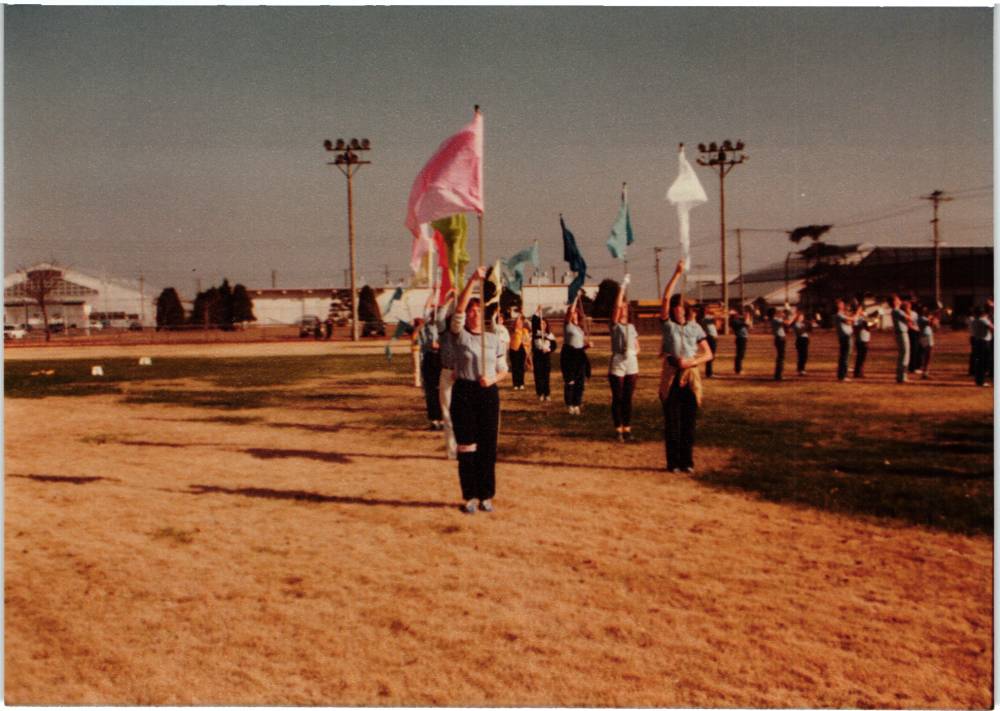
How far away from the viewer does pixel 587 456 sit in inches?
389

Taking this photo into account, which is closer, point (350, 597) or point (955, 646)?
point (955, 646)

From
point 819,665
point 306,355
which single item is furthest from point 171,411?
point 306,355

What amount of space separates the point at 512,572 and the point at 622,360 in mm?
5261

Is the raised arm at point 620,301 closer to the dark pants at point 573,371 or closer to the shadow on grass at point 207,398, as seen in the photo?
the dark pants at point 573,371

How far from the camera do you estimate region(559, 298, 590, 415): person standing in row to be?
13.2 meters

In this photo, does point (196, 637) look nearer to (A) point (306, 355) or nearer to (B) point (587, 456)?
(B) point (587, 456)

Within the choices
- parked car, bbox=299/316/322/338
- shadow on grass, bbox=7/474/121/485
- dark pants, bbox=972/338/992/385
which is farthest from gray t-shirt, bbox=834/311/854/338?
parked car, bbox=299/316/322/338

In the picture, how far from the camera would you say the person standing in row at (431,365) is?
10.9 m

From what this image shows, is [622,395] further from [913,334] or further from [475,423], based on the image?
[913,334]

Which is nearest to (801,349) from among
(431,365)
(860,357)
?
(860,357)

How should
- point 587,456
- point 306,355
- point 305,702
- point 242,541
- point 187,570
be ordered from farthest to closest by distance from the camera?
point 306,355
point 587,456
point 242,541
point 187,570
point 305,702

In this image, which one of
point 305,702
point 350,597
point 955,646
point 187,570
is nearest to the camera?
point 305,702

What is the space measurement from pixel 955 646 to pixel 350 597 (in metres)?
3.67

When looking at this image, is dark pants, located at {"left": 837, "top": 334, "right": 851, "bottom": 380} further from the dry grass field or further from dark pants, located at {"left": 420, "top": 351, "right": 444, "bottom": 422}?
dark pants, located at {"left": 420, "top": 351, "right": 444, "bottom": 422}
